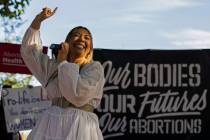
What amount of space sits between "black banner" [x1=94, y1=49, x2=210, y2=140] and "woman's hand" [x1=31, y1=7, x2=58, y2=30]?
372cm

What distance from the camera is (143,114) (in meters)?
7.47

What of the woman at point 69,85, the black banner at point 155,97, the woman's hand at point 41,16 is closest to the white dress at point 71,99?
the woman at point 69,85

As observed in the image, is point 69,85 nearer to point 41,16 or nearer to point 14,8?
point 41,16

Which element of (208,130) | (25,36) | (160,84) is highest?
(25,36)

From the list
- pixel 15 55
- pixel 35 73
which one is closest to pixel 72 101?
pixel 35 73

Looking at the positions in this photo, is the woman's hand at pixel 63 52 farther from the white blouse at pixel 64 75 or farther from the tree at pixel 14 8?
the tree at pixel 14 8

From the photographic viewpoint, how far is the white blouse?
11.1 ft

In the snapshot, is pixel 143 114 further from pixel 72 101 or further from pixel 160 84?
pixel 72 101

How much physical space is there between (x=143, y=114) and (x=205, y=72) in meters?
0.88

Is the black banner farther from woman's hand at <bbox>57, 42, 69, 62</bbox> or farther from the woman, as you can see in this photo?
woman's hand at <bbox>57, 42, 69, 62</bbox>

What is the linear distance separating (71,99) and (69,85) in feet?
0.34

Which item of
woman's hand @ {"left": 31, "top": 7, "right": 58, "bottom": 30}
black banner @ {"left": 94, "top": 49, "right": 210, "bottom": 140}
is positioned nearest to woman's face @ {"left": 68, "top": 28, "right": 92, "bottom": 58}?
woman's hand @ {"left": 31, "top": 7, "right": 58, "bottom": 30}

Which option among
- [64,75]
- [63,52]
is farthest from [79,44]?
[64,75]

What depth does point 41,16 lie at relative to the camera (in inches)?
146
